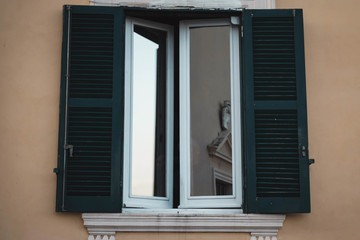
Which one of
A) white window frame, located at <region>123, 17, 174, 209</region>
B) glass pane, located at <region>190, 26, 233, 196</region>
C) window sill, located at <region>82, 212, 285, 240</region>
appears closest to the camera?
window sill, located at <region>82, 212, 285, 240</region>

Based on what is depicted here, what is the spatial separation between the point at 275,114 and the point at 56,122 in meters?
1.81

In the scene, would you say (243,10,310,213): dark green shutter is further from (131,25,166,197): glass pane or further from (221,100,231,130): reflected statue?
(131,25,166,197): glass pane

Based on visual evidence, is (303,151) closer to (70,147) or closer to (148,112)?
(148,112)

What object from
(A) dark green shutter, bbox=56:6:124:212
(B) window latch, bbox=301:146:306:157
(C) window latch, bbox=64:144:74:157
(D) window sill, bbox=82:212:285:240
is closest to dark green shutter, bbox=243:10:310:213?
(B) window latch, bbox=301:146:306:157

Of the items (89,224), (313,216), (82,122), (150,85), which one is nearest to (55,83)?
(82,122)

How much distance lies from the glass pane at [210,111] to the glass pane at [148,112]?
0.92ft

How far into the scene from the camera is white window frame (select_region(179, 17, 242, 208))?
6.08 meters

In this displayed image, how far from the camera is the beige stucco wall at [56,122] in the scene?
5.87 m

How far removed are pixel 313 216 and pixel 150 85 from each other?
1.78m

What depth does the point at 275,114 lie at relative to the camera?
6039 millimetres

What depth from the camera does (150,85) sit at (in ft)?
21.0

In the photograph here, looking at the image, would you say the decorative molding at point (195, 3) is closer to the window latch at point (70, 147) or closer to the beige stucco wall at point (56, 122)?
the beige stucco wall at point (56, 122)

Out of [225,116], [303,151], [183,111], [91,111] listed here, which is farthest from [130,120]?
[303,151]

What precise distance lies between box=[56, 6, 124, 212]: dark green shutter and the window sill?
0.32ft
